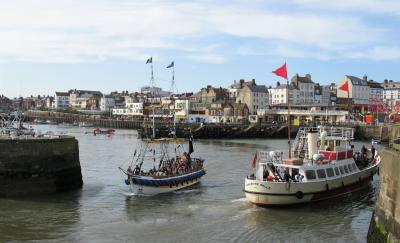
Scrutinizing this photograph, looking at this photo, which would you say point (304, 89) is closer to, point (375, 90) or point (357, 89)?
point (357, 89)

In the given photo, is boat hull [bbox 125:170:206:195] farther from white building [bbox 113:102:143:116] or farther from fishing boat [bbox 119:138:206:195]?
white building [bbox 113:102:143:116]

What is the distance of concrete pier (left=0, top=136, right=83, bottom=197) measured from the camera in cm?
2944

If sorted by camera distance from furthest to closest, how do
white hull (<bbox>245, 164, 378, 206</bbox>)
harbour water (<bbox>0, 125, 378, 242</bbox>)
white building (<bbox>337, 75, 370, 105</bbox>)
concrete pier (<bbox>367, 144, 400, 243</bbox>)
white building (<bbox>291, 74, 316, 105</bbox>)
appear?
white building (<bbox>337, 75, 370, 105</bbox>), white building (<bbox>291, 74, 316, 105</bbox>), white hull (<bbox>245, 164, 378, 206</bbox>), harbour water (<bbox>0, 125, 378, 242</bbox>), concrete pier (<bbox>367, 144, 400, 243</bbox>)

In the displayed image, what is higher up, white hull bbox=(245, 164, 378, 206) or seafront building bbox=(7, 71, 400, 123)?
seafront building bbox=(7, 71, 400, 123)

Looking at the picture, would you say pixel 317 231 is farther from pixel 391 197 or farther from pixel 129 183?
pixel 129 183

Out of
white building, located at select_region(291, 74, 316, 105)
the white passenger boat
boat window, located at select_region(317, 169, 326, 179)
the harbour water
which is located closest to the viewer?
the harbour water

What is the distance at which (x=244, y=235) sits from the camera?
76.4ft

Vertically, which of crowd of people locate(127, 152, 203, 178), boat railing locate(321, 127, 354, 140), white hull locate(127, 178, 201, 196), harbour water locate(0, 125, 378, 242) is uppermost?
boat railing locate(321, 127, 354, 140)

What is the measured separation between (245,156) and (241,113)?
7439cm

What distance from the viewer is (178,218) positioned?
26.1 metres

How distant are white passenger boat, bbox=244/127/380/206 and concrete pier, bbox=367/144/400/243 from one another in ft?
27.3

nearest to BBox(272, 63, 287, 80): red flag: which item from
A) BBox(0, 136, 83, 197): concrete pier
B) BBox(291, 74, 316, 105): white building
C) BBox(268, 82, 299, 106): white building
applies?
BBox(0, 136, 83, 197): concrete pier

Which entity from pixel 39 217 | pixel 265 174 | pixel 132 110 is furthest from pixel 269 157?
pixel 132 110

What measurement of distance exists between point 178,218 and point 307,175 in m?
7.85
